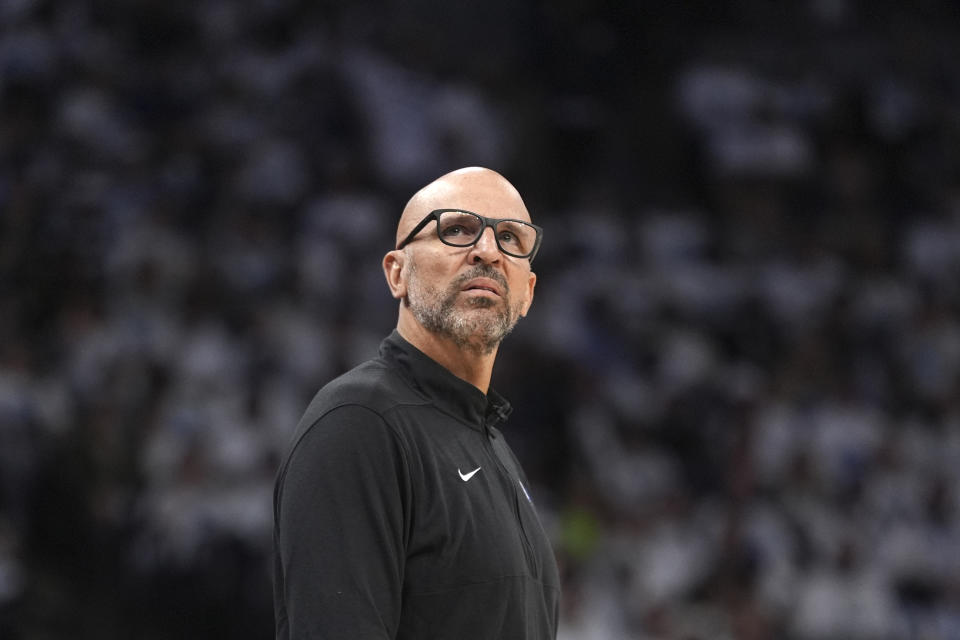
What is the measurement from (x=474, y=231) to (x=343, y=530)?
647 mm

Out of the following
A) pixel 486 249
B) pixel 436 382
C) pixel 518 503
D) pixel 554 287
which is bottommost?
pixel 518 503

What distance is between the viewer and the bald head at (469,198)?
2.23 m

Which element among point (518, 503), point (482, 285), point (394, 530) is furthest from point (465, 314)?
point (394, 530)

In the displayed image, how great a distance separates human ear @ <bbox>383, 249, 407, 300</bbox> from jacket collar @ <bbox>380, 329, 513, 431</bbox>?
3.4 inches

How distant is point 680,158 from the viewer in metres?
9.01

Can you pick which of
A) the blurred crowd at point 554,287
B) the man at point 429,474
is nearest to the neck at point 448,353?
the man at point 429,474

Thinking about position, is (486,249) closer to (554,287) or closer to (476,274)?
(476,274)

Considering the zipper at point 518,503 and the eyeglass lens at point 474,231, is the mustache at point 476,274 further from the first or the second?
the zipper at point 518,503

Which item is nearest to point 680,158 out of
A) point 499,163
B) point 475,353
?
point 499,163

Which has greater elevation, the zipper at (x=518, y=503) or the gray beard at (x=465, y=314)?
the gray beard at (x=465, y=314)

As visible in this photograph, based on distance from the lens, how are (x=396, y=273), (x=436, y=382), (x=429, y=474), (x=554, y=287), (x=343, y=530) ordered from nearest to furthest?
(x=343, y=530), (x=429, y=474), (x=436, y=382), (x=396, y=273), (x=554, y=287)

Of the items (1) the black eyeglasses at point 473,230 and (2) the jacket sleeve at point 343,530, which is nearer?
(2) the jacket sleeve at point 343,530

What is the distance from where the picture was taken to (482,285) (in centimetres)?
220

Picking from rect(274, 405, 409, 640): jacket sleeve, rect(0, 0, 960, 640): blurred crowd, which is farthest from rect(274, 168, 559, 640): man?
rect(0, 0, 960, 640): blurred crowd
